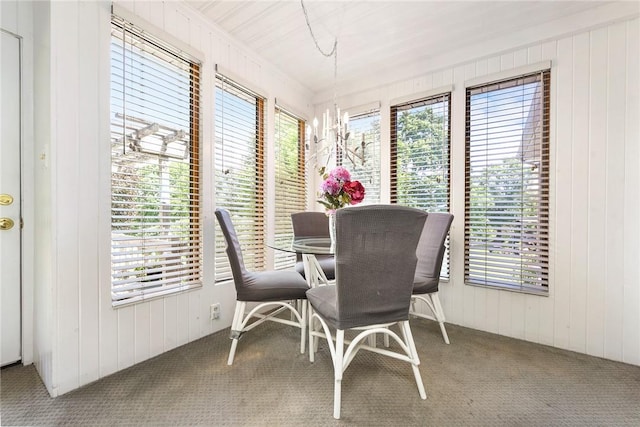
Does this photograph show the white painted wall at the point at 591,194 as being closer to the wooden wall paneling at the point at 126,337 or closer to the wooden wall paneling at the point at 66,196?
the wooden wall paneling at the point at 126,337

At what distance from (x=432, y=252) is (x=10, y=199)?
116 inches

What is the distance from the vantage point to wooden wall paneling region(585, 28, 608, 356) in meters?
2.03

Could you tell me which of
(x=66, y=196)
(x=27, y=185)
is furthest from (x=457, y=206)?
(x=27, y=185)

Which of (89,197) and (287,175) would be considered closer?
(89,197)

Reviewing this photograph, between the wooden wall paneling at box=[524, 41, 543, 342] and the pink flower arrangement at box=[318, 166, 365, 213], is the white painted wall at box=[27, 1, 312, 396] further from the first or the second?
the wooden wall paneling at box=[524, 41, 543, 342]

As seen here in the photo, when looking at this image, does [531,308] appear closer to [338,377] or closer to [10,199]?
[338,377]

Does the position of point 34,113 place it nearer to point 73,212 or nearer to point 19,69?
point 19,69

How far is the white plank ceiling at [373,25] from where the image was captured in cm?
204

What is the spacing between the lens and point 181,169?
2.13 metres

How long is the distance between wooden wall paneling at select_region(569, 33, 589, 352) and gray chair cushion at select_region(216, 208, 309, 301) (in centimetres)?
206

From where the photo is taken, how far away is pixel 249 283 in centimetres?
189

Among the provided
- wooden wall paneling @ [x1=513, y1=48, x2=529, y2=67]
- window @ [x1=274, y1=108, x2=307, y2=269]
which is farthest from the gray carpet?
wooden wall paneling @ [x1=513, y1=48, x2=529, y2=67]

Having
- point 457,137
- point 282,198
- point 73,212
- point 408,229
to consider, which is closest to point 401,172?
point 457,137

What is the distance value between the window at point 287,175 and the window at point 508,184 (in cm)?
178
